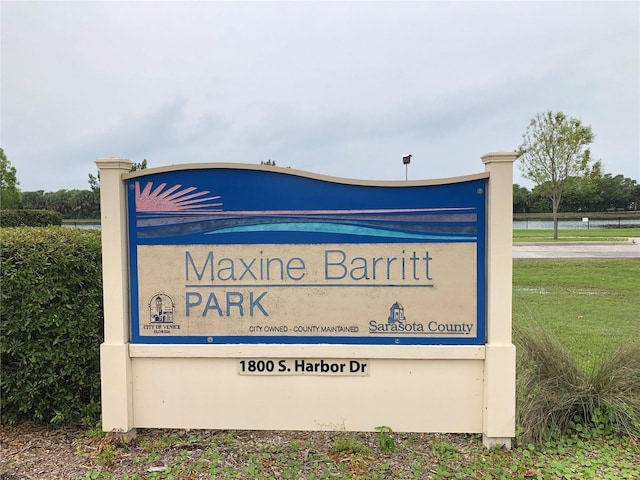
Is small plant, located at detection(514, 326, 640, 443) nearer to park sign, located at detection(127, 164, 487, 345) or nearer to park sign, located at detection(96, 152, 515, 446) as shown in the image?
park sign, located at detection(96, 152, 515, 446)

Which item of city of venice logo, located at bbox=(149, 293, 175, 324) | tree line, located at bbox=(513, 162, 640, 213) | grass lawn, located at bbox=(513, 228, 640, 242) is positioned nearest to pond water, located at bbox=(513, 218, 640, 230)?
tree line, located at bbox=(513, 162, 640, 213)

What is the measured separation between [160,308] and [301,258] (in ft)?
3.74

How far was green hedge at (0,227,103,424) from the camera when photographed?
3744mm

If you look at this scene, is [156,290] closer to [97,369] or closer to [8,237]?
[97,369]

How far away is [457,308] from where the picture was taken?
3449mm

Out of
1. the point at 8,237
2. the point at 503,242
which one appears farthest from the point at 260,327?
the point at 8,237

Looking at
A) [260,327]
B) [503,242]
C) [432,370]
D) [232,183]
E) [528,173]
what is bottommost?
[432,370]

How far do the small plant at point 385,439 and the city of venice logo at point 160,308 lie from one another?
1777mm

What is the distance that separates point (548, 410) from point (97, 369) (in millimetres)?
3636

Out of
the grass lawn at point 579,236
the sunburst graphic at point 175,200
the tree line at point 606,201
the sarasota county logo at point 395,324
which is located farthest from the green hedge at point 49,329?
the tree line at point 606,201

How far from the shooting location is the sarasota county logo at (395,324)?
11.4 ft

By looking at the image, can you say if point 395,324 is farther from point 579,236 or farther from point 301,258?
point 579,236

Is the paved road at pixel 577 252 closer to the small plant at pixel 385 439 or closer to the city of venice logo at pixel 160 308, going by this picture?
the small plant at pixel 385 439

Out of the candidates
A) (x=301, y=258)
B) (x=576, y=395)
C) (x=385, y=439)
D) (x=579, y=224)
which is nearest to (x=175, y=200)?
(x=301, y=258)
